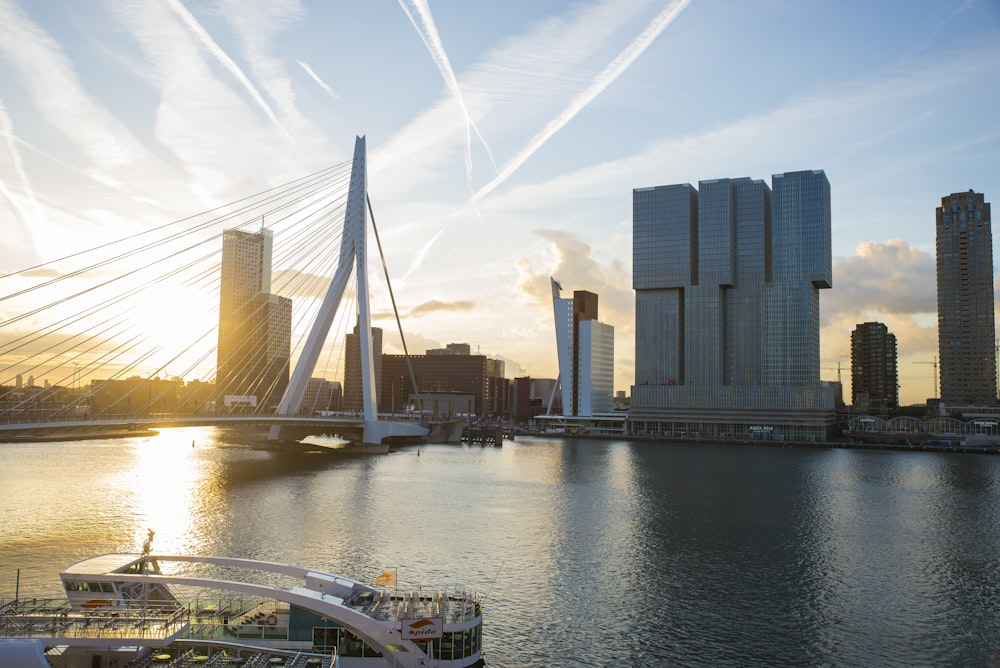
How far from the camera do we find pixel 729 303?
168625mm

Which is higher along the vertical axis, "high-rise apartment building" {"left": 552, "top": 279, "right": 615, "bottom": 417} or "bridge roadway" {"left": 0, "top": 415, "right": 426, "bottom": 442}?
"high-rise apartment building" {"left": 552, "top": 279, "right": 615, "bottom": 417}

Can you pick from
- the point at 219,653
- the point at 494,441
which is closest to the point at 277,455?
the point at 494,441

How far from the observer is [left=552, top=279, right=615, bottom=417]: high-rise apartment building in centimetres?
18750

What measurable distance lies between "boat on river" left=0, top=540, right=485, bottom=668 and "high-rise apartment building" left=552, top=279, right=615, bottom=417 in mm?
165121

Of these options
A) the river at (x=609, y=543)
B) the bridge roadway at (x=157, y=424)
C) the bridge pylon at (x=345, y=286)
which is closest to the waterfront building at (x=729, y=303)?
the river at (x=609, y=543)

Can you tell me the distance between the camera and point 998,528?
160ft

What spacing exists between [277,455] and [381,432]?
13694 millimetres

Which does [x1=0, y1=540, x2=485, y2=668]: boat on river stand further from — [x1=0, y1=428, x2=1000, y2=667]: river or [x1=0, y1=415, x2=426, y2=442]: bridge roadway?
[x1=0, y1=415, x2=426, y2=442]: bridge roadway

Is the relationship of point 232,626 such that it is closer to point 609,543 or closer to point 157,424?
point 609,543

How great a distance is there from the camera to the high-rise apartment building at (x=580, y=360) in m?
188

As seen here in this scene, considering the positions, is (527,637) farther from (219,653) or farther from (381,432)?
(381,432)

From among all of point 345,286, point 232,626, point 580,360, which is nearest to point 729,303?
point 580,360

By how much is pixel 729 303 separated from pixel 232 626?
528 feet

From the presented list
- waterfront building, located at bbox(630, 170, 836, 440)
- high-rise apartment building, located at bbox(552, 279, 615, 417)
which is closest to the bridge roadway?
waterfront building, located at bbox(630, 170, 836, 440)
